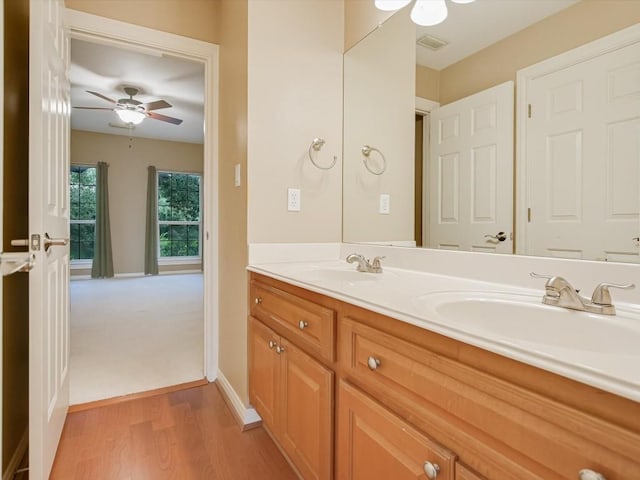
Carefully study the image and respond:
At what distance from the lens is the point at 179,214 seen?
7.14 metres

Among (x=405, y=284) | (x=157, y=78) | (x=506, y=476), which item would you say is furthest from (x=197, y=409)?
(x=157, y=78)

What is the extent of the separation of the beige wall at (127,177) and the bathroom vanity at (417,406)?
20.1 ft

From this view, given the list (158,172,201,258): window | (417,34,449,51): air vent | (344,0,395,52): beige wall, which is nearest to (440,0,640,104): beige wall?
(417,34,449,51): air vent

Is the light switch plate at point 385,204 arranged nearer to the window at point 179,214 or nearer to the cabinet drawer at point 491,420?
the cabinet drawer at point 491,420

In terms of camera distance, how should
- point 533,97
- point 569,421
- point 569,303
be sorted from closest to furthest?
point 569,421, point 569,303, point 533,97

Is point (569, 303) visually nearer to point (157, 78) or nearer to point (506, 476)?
point (506, 476)

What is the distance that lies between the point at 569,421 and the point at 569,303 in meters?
0.41

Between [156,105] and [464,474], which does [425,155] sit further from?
[156,105]

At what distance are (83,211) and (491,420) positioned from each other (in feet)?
24.1

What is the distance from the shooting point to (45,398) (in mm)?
1270

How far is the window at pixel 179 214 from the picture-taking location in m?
6.98

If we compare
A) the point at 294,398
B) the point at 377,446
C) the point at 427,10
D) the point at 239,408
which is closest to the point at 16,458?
the point at 239,408

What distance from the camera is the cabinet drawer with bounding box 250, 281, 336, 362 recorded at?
3.59 ft

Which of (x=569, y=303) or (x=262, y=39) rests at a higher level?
(x=262, y=39)
